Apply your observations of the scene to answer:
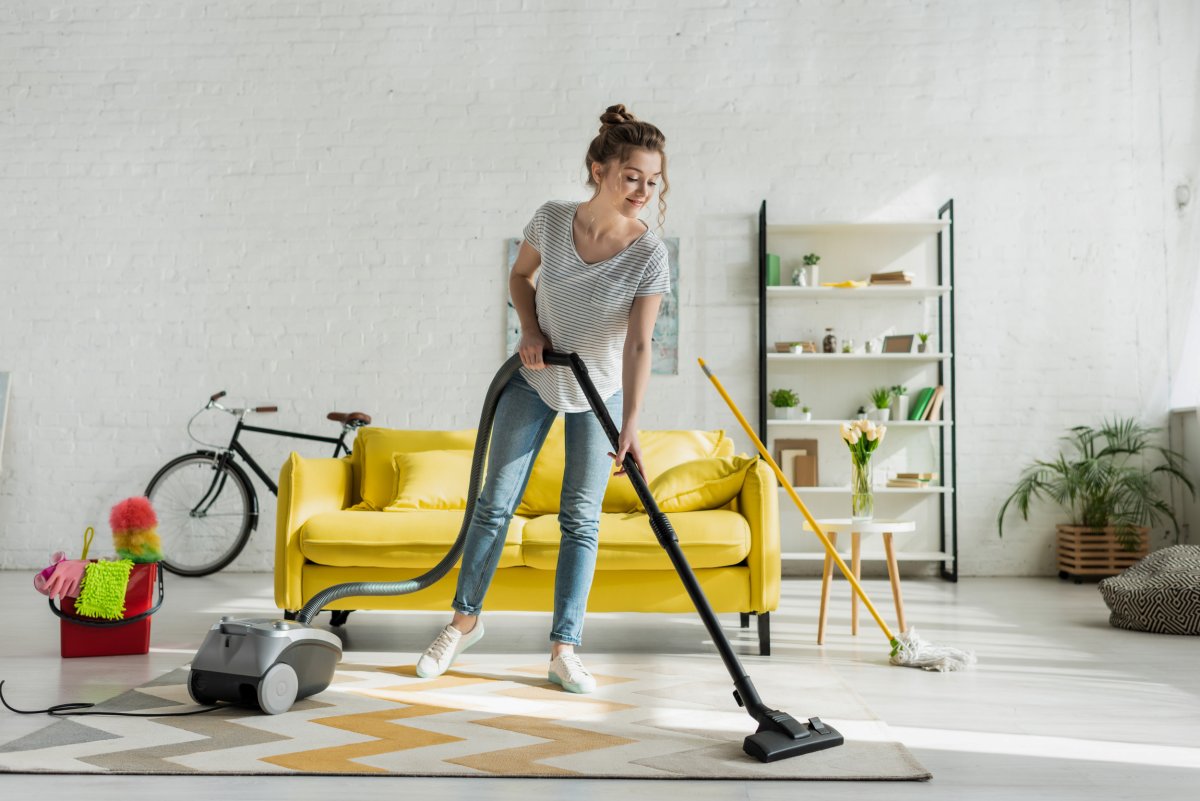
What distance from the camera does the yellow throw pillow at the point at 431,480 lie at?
140 inches

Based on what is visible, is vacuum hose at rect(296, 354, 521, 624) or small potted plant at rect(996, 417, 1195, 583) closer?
vacuum hose at rect(296, 354, 521, 624)

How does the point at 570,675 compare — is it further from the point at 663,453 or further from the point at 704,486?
the point at 663,453

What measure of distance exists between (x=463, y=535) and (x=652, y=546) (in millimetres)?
641

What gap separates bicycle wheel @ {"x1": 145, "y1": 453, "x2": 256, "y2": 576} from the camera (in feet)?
18.0

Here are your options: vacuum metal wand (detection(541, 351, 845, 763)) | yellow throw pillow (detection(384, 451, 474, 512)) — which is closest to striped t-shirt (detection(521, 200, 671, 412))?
vacuum metal wand (detection(541, 351, 845, 763))

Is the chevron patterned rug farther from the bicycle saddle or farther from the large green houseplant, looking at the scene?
the large green houseplant

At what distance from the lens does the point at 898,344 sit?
5.43 metres

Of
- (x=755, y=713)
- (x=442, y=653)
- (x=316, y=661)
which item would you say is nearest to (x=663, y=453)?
(x=442, y=653)

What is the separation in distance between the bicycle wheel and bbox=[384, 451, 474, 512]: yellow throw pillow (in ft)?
6.94

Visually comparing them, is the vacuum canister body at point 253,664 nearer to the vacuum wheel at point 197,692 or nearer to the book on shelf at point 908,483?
the vacuum wheel at point 197,692

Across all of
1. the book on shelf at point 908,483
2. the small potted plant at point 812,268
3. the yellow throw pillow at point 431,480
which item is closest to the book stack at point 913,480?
the book on shelf at point 908,483

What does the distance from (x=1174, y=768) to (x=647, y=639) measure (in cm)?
177

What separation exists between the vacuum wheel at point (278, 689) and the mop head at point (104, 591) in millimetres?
1015

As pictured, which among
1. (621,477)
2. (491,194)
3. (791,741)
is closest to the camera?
(791,741)
